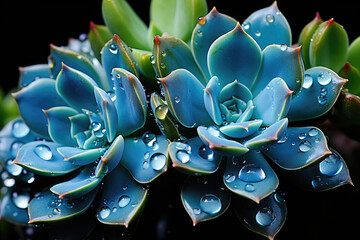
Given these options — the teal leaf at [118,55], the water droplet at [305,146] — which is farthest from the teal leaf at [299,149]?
the teal leaf at [118,55]

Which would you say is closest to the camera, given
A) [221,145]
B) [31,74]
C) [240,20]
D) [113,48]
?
[221,145]

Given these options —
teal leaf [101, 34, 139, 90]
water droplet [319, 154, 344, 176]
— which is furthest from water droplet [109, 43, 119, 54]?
water droplet [319, 154, 344, 176]

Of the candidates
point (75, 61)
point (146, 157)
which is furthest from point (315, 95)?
point (75, 61)

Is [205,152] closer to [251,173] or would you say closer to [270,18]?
[251,173]

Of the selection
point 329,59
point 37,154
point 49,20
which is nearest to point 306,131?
point 329,59

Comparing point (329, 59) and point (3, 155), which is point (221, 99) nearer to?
point (329, 59)
